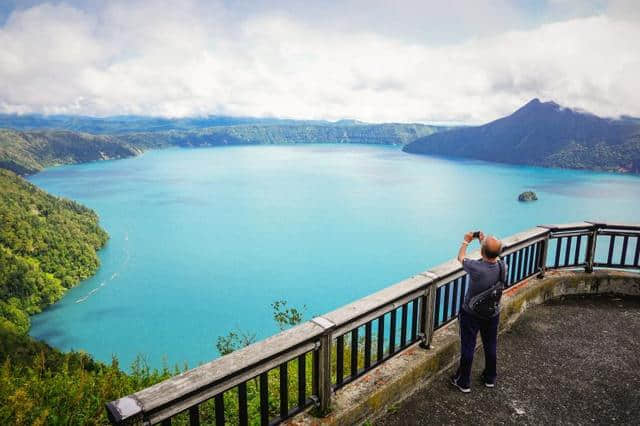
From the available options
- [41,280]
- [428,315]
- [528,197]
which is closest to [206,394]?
[428,315]

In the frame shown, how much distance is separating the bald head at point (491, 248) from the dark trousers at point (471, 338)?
0.65 metres

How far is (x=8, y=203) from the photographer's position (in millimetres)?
79625

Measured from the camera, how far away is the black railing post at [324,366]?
10.9ft

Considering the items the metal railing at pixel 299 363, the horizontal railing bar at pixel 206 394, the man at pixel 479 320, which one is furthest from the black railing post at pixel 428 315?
the horizontal railing bar at pixel 206 394

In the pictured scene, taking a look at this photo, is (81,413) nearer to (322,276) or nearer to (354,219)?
(322,276)

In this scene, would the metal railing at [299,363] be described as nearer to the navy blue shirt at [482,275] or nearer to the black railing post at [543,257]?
the navy blue shirt at [482,275]

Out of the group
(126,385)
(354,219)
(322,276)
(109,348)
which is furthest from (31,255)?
(126,385)

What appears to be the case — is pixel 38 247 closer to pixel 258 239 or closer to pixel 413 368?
pixel 258 239

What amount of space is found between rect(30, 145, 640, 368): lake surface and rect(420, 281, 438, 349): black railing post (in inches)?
1592

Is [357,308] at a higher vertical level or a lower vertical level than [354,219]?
higher

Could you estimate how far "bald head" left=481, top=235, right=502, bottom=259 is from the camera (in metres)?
3.89

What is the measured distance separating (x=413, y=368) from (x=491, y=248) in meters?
1.45

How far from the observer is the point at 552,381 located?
4.48 m

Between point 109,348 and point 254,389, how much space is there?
47.6m
